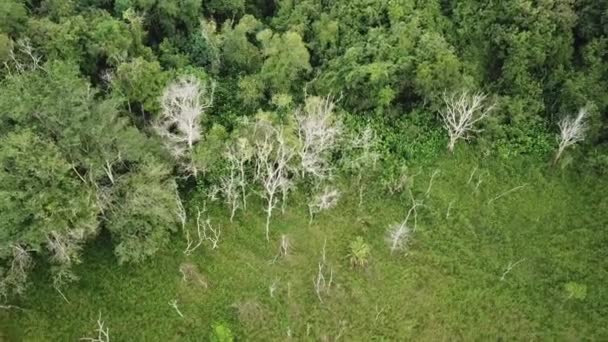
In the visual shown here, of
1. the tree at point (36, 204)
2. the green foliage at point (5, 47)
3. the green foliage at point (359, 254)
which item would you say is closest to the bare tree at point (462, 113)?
the green foliage at point (359, 254)

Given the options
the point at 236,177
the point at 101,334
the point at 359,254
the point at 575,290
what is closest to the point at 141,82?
the point at 236,177

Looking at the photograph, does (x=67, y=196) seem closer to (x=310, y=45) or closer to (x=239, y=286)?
(x=239, y=286)

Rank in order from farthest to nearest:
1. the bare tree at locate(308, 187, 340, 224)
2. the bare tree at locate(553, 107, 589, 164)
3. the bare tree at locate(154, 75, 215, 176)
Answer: the bare tree at locate(553, 107, 589, 164), the bare tree at locate(308, 187, 340, 224), the bare tree at locate(154, 75, 215, 176)

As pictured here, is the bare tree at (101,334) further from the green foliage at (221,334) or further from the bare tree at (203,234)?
the bare tree at (203,234)

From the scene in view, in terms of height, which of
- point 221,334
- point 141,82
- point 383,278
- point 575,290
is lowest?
point 221,334

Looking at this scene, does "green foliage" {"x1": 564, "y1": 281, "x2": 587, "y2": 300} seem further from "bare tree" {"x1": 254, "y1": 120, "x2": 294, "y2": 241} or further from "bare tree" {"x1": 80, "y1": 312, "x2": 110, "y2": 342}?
"bare tree" {"x1": 80, "y1": 312, "x2": 110, "y2": 342}

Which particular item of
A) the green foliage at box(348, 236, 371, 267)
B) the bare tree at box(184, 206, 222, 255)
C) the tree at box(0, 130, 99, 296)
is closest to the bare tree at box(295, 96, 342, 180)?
the green foliage at box(348, 236, 371, 267)

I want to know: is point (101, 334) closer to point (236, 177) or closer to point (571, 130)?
point (236, 177)
